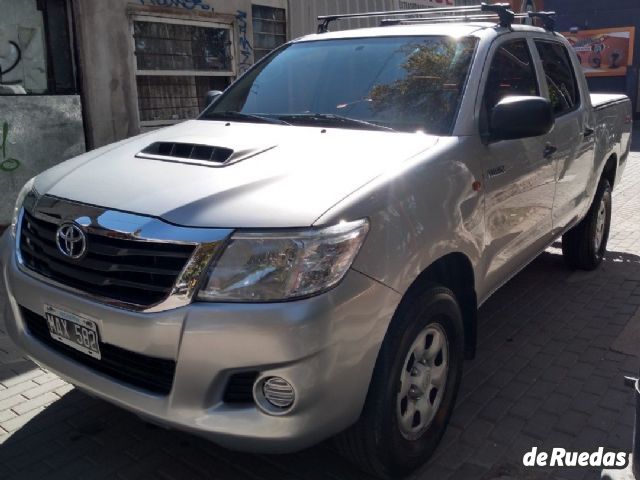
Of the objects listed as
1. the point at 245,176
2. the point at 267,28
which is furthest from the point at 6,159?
the point at 245,176

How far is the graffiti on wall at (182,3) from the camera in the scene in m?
7.88

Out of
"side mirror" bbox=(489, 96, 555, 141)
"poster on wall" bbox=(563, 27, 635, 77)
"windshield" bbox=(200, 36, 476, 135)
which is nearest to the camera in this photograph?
"side mirror" bbox=(489, 96, 555, 141)

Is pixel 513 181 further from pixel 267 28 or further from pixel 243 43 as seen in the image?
pixel 267 28

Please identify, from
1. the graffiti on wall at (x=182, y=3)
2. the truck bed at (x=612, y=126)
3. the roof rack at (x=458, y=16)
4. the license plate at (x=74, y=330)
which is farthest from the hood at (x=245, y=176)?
the graffiti on wall at (x=182, y=3)

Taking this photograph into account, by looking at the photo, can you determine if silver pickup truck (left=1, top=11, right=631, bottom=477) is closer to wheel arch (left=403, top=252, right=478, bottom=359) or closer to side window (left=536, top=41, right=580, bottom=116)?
wheel arch (left=403, top=252, right=478, bottom=359)

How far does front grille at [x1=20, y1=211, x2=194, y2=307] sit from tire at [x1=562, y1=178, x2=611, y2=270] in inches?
165

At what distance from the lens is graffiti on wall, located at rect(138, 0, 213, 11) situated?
7.88 m

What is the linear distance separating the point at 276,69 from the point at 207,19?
206 inches

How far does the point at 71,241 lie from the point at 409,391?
1497 millimetres

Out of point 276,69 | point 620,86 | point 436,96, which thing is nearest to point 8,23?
point 276,69

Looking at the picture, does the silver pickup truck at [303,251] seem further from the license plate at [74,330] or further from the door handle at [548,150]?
the door handle at [548,150]

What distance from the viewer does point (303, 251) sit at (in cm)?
216

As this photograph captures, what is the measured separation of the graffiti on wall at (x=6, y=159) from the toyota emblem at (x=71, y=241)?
490 centimetres

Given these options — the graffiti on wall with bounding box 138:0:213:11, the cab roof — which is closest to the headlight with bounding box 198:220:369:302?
the cab roof
